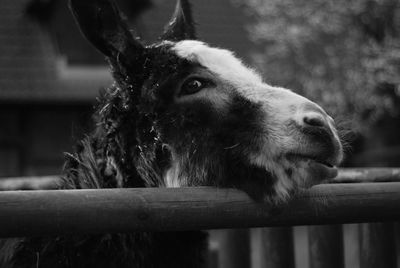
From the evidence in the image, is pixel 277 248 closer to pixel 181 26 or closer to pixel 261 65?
pixel 181 26

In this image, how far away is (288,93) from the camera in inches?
96.4

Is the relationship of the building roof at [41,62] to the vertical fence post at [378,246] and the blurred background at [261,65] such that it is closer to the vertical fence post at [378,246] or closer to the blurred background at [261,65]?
the blurred background at [261,65]

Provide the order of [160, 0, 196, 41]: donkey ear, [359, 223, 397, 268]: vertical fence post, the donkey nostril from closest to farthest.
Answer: the donkey nostril
[359, 223, 397, 268]: vertical fence post
[160, 0, 196, 41]: donkey ear

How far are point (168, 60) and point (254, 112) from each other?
52 centimetres

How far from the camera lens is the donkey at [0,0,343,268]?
227 centimetres

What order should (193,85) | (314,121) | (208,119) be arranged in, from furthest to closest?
(193,85)
(208,119)
(314,121)

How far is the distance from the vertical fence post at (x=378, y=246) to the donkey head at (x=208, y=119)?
2.39 ft

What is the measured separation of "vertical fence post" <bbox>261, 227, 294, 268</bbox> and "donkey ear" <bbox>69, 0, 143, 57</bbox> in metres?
1.23

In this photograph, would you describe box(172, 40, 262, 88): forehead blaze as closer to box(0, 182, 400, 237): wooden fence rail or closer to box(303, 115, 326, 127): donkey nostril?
box(303, 115, 326, 127): donkey nostril

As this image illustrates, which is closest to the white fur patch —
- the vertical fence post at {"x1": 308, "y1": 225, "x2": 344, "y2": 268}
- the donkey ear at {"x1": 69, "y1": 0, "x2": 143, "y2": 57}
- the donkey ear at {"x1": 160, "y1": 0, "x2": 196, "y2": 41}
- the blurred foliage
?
the donkey ear at {"x1": 69, "y1": 0, "x2": 143, "y2": 57}

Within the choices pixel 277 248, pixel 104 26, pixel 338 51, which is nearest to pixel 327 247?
pixel 277 248

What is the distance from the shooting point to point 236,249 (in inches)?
142

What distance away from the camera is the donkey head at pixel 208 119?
88.8 inches

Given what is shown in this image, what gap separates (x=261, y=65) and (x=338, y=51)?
58.5 inches
